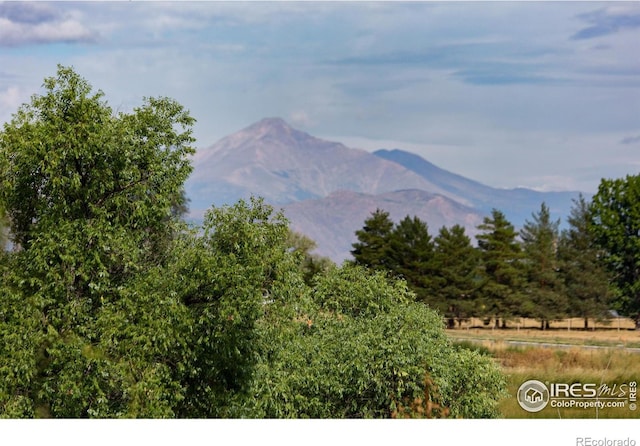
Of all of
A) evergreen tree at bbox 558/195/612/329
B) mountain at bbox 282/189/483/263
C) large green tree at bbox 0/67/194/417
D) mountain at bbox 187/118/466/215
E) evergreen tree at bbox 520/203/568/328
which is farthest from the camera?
mountain at bbox 282/189/483/263

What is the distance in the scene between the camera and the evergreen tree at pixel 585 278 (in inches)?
1972

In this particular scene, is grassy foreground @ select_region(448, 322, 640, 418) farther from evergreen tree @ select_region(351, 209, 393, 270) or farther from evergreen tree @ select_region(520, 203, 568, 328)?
evergreen tree @ select_region(520, 203, 568, 328)

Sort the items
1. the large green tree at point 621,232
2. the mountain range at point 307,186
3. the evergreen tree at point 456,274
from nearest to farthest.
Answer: the evergreen tree at point 456,274
the large green tree at point 621,232
the mountain range at point 307,186

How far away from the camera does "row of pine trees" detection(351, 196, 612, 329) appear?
148 feet

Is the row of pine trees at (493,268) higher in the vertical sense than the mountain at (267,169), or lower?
lower

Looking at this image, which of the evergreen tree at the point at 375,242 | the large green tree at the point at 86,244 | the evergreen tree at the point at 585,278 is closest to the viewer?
the large green tree at the point at 86,244

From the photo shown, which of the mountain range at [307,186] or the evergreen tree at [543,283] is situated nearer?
the evergreen tree at [543,283]

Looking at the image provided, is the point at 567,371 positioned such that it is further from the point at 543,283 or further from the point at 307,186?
the point at 307,186

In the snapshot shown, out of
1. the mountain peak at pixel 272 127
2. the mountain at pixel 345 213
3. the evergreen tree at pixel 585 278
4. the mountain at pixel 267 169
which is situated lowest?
the evergreen tree at pixel 585 278

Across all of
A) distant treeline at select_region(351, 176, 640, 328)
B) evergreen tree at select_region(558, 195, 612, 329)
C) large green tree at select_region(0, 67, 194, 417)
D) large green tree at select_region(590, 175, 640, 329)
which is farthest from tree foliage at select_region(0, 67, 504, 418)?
evergreen tree at select_region(558, 195, 612, 329)

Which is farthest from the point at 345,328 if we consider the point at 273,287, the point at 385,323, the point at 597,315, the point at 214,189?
the point at 214,189

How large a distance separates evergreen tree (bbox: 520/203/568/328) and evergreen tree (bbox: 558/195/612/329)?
60cm

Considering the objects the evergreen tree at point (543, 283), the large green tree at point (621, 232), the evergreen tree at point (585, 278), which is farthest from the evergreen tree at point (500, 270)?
the large green tree at point (621, 232)

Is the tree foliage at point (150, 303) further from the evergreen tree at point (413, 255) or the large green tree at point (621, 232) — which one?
the large green tree at point (621, 232)
